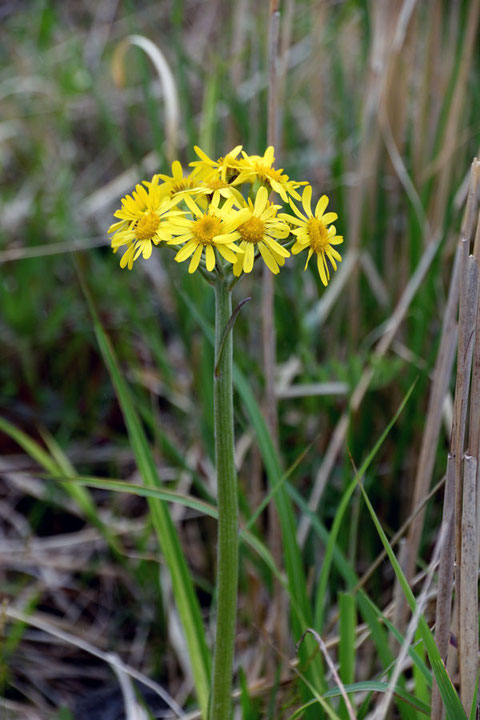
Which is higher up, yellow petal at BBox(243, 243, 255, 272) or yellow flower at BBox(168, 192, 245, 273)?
yellow flower at BBox(168, 192, 245, 273)

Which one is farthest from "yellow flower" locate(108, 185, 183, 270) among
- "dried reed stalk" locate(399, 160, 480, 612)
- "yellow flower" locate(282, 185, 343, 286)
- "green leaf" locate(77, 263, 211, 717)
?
"dried reed stalk" locate(399, 160, 480, 612)

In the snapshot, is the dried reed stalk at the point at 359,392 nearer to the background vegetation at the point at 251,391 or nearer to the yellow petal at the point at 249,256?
the background vegetation at the point at 251,391

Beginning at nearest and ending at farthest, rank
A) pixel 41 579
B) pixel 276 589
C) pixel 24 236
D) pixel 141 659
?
pixel 276 589 < pixel 141 659 < pixel 41 579 < pixel 24 236

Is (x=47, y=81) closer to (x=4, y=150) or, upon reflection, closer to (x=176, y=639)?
(x=4, y=150)

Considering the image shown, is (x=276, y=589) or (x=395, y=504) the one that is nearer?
(x=276, y=589)

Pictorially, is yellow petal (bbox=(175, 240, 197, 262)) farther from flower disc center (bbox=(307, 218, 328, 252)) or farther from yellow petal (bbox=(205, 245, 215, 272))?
flower disc center (bbox=(307, 218, 328, 252))

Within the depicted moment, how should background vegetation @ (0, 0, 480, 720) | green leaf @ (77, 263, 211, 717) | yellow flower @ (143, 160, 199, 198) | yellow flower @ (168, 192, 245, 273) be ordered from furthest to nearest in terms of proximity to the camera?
background vegetation @ (0, 0, 480, 720) < green leaf @ (77, 263, 211, 717) < yellow flower @ (143, 160, 199, 198) < yellow flower @ (168, 192, 245, 273)

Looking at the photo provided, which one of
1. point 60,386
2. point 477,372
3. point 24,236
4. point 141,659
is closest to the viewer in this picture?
point 477,372

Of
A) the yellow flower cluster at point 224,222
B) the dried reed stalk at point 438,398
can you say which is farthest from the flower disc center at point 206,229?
the dried reed stalk at point 438,398

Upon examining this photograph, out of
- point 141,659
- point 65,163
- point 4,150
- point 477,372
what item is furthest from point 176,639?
point 4,150
